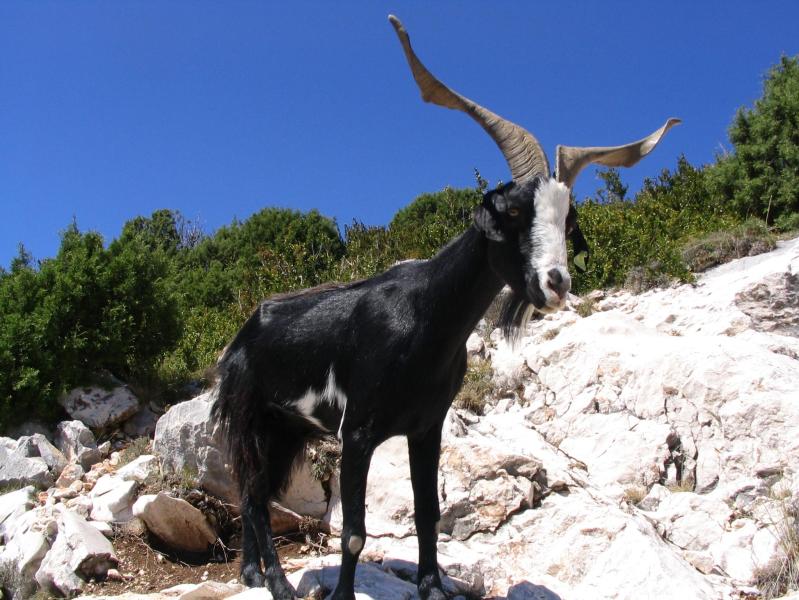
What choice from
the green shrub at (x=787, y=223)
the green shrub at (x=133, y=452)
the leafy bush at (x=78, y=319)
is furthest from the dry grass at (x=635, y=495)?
the green shrub at (x=787, y=223)

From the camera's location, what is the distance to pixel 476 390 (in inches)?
298

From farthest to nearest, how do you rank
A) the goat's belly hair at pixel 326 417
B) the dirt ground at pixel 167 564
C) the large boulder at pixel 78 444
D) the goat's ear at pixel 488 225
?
the large boulder at pixel 78 444, the dirt ground at pixel 167 564, the goat's belly hair at pixel 326 417, the goat's ear at pixel 488 225

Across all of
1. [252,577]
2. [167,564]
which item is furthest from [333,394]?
[167,564]

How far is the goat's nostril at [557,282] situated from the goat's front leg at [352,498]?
4.45 ft

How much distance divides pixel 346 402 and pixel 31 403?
5.34 metres

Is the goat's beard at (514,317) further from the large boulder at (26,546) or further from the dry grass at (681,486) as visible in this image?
the large boulder at (26,546)

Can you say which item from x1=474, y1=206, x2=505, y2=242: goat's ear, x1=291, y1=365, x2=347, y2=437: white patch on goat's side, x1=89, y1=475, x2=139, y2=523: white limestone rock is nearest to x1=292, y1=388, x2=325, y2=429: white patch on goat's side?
x1=291, y1=365, x2=347, y2=437: white patch on goat's side

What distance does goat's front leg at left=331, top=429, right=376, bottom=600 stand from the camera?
12.9 ft

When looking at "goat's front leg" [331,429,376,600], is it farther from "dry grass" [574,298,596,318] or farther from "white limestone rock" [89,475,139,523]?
"dry grass" [574,298,596,318]

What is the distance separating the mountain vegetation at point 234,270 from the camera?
26.7 feet

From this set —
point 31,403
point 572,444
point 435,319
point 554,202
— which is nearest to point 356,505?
point 435,319

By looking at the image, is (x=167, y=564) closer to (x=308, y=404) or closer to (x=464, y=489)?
(x=308, y=404)

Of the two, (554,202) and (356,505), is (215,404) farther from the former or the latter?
(554,202)

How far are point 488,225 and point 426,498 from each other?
178cm
